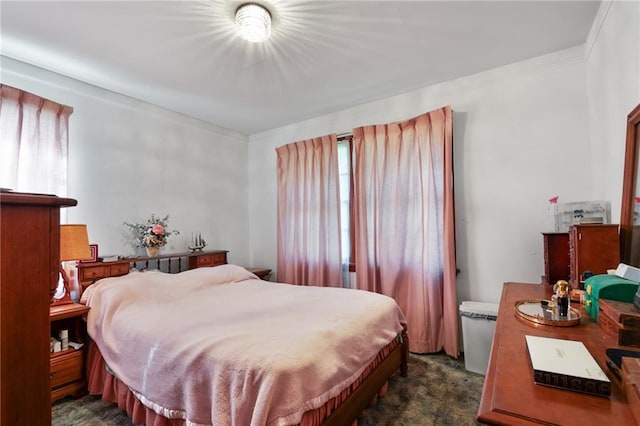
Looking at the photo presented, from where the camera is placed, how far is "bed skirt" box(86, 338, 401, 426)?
4.75 feet

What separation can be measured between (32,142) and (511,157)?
163 inches

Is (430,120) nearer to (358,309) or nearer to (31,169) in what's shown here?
(358,309)

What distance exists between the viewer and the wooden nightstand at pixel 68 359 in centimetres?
209

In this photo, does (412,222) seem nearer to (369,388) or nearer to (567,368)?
(369,388)

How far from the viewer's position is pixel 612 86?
1812 mm

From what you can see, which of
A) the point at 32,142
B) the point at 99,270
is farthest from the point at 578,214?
the point at 32,142

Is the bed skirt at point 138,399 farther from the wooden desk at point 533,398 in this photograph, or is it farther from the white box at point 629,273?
the white box at point 629,273

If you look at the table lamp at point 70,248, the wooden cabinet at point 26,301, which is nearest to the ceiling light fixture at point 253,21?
the wooden cabinet at point 26,301

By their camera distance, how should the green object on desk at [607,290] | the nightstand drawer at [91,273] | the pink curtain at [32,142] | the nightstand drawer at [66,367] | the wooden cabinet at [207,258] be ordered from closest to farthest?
the green object on desk at [607,290] < the nightstand drawer at [66,367] < the pink curtain at [32,142] < the nightstand drawer at [91,273] < the wooden cabinet at [207,258]

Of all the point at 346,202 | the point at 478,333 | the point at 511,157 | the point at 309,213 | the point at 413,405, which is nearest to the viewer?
the point at 413,405

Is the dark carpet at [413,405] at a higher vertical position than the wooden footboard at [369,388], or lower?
lower

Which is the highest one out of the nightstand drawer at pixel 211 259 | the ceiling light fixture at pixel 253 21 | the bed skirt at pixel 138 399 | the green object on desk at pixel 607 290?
the ceiling light fixture at pixel 253 21

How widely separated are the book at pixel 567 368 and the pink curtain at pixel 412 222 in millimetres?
1984

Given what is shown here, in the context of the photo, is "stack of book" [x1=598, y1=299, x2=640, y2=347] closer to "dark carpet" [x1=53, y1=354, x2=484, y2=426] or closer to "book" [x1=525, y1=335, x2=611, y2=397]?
"book" [x1=525, y1=335, x2=611, y2=397]
